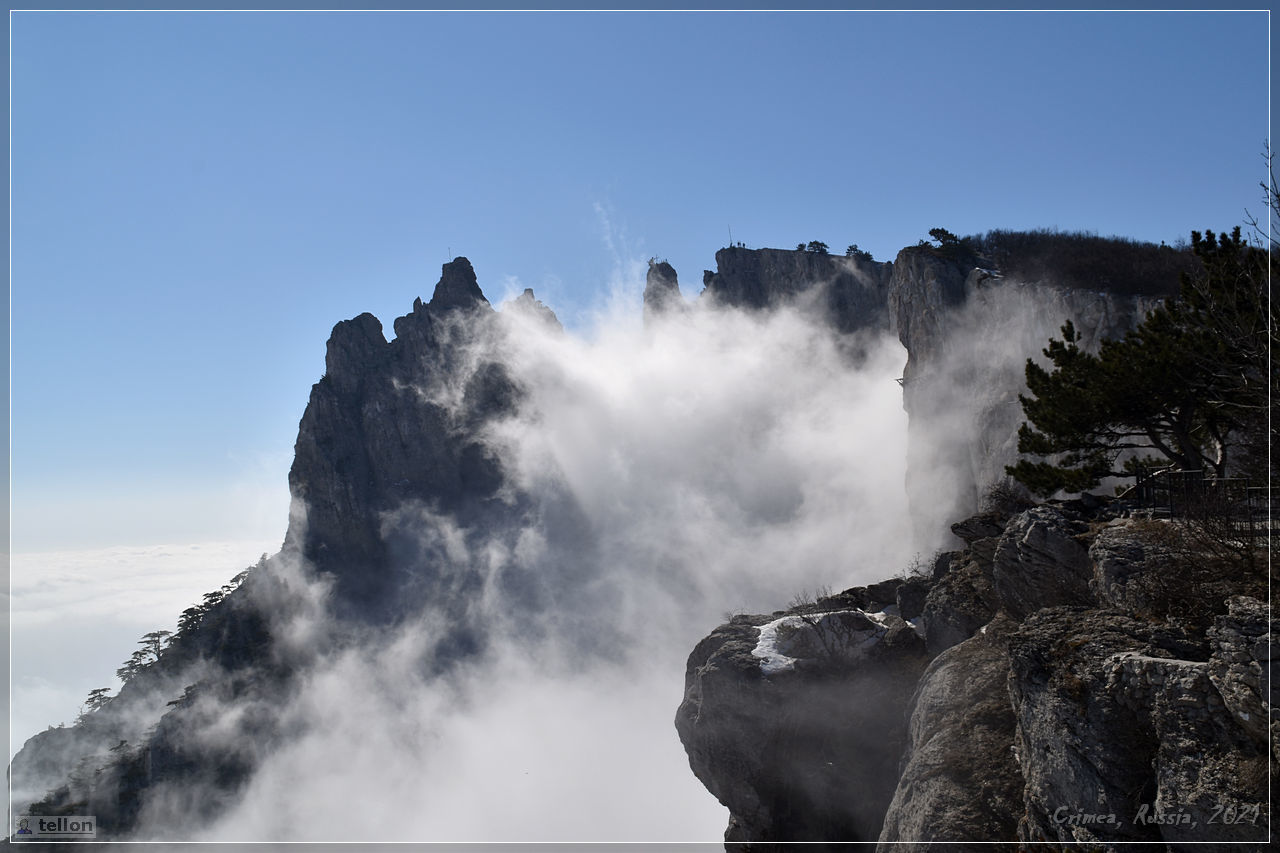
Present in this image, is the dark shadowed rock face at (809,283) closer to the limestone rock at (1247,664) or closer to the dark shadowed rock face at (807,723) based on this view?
the dark shadowed rock face at (807,723)

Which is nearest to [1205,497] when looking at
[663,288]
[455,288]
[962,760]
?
[962,760]

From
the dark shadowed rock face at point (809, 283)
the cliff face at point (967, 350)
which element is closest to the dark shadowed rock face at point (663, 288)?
the dark shadowed rock face at point (809, 283)

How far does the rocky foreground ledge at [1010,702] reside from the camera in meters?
8.31

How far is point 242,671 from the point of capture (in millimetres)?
93500

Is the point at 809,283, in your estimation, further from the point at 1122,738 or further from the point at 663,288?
the point at 1122,738

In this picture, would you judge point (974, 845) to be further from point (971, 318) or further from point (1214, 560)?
point (971, 318)

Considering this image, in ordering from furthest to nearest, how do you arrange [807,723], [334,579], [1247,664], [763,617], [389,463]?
[389,463], [334,579], [763,617], [807,723], [1247,664]

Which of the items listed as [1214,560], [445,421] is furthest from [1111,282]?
[445,421]

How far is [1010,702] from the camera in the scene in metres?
12.7

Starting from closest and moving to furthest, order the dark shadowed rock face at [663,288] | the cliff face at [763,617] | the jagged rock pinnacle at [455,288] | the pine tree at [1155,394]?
the cliff face at [763,617]
the pine tree at [1155,394]
the jagged rock pinnacle at [455,288]
the dark shadowed rock face at [663,288]

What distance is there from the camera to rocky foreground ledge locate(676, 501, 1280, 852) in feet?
27.3

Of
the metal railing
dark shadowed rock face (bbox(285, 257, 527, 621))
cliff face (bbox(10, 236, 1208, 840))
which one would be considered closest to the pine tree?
the metal railing

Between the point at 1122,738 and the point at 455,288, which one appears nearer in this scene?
the point at 1122,738

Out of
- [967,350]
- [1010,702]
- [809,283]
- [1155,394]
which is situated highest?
[809,283]
